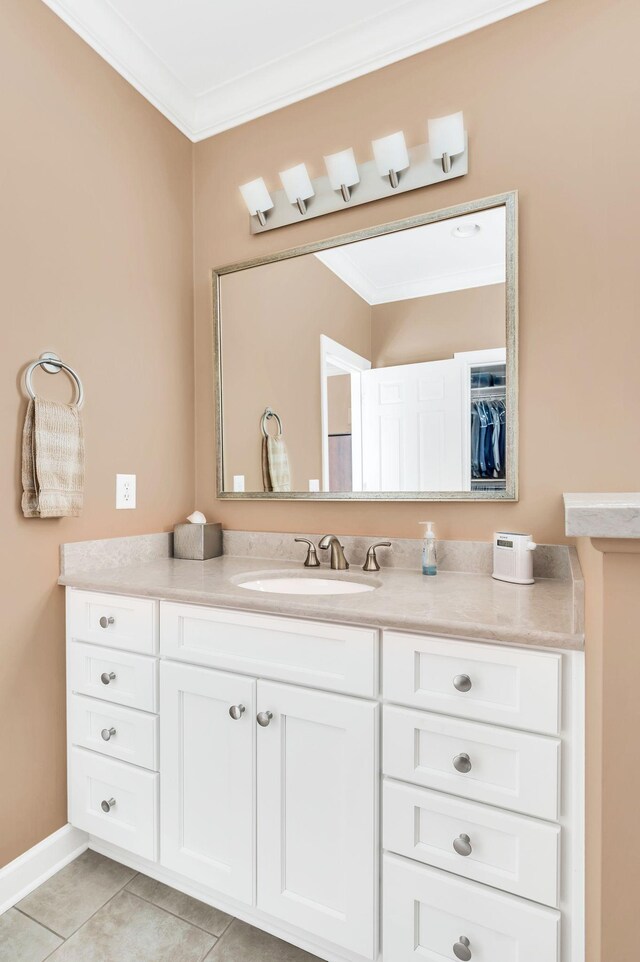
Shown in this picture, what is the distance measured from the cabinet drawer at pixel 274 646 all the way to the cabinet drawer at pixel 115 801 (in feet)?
1.27

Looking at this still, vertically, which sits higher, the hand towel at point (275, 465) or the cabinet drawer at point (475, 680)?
the hand towel at point (275, 465)

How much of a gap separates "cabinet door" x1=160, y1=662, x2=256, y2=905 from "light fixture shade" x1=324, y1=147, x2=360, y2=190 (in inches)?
62.0

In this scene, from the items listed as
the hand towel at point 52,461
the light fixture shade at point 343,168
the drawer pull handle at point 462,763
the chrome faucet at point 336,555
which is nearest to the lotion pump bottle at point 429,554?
the chrome faucet at point 336,555

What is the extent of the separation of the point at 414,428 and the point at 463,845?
107 centimetres

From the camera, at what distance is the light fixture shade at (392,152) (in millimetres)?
1574

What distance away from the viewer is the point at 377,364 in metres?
1.64

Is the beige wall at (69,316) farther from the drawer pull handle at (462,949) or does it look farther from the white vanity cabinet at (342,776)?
the drawer pull handle at (462,949)

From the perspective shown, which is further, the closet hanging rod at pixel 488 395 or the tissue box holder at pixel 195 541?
the tissue box holder at pixel 195 541

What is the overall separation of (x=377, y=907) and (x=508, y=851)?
33 cm

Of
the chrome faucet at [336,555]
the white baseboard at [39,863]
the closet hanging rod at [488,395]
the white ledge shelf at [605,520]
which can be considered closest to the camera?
the white ledge shelf at [605,520]

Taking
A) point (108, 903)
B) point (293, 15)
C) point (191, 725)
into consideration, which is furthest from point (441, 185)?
point (108, 903)

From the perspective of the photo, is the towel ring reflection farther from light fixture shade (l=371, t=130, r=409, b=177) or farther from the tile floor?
the tile floor

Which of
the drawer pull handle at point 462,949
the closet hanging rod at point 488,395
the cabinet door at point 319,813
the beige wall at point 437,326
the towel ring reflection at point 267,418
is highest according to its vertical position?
the beige wall at point 437,326

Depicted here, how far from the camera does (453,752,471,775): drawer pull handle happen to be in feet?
3.16
